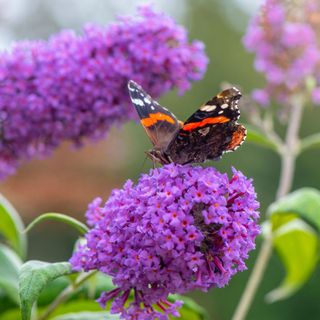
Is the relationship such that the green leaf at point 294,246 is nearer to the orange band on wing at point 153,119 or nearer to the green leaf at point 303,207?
the green leaf at point 303,207

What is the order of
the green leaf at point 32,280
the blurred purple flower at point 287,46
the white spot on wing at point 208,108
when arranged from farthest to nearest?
the blurred purple flower at point 287,46 → the white spot on wing at point 208,108 → the green leaf at point 32,280

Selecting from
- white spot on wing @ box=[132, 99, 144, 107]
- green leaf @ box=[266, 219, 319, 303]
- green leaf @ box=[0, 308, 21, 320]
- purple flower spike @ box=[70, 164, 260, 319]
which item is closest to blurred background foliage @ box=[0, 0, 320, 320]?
green leaf @ box=[266, 219, 319, 303]

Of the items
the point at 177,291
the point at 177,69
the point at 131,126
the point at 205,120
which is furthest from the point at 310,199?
the point at 131,126

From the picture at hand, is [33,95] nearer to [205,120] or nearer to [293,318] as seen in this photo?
[205,120]

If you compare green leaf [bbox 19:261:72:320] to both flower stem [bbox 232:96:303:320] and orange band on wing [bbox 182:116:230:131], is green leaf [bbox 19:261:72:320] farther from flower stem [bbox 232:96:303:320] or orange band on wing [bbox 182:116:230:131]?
flower stem [bbox 232:96:303:320]

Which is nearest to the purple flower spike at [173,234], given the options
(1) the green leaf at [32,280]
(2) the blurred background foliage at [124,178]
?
(1) the green leaf at [32,280]

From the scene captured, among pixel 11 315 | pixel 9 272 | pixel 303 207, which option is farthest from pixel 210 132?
pixel 11 315
